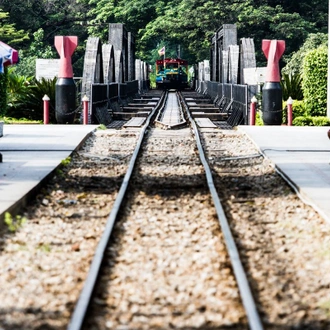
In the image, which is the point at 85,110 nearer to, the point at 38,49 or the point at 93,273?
the point at 93,273

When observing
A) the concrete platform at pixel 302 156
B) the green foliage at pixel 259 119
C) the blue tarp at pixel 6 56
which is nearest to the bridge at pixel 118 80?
the green foliage at pixel 259 119

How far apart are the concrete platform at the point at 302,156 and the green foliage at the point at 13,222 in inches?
128

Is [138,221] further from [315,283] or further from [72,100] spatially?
[72,100]

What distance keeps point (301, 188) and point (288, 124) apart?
12.5 meters

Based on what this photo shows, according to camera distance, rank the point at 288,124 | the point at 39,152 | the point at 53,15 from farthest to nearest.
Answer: the point at 53,15 → the point at 288,124 → the point at 39,152

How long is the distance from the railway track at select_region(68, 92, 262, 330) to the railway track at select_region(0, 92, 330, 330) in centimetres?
1

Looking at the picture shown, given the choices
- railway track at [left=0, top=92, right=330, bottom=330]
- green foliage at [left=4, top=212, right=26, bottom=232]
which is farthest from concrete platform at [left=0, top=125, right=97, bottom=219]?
railway track at [left=0, top=92, right=330, bottom=330]

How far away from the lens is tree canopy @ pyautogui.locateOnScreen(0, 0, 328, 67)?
202ft

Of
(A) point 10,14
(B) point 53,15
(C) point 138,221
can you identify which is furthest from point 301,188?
(B) point 53,15

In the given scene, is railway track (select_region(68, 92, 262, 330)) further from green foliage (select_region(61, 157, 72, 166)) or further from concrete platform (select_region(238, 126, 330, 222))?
green foliage (select_region(61, 157, 72, 166))

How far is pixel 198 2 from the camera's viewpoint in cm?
7088

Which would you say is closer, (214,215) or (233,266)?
(233,266)

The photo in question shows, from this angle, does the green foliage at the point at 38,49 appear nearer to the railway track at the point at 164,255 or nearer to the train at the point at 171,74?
the train at the point at 171,74

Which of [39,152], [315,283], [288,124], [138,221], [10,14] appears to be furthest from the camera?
[10,14]
